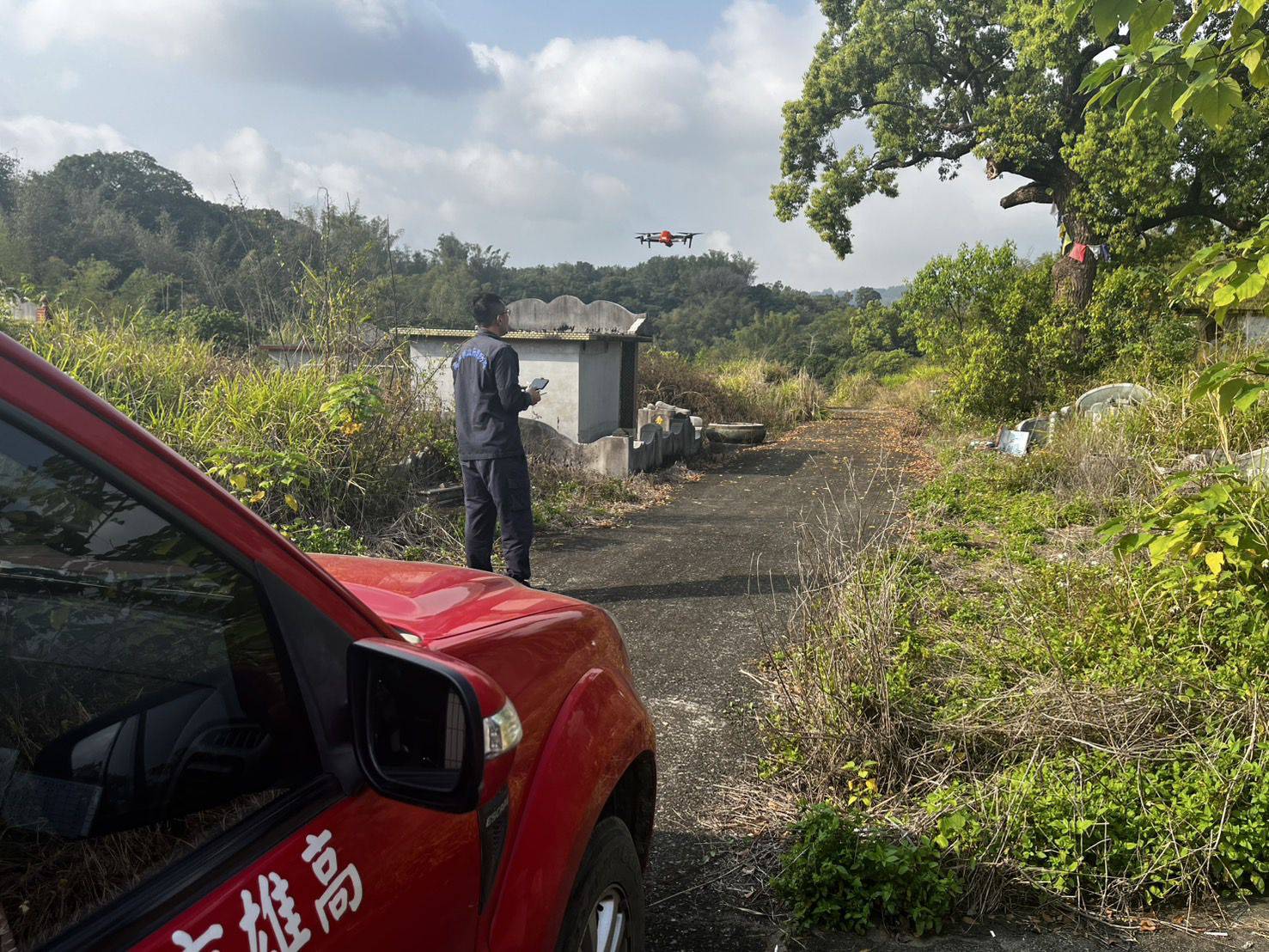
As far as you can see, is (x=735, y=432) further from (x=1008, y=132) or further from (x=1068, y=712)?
(x=1068, y=712)

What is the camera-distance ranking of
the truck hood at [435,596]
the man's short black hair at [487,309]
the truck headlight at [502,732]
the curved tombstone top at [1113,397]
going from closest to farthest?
1. the truck headlight at [502,732]
2. the truck hood at [435,596]
3. the man's short black hair at [487,309]
4. the curved tombstone top at [1113,397]

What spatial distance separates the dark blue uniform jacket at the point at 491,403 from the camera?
6.43 metres

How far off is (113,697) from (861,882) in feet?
8.44

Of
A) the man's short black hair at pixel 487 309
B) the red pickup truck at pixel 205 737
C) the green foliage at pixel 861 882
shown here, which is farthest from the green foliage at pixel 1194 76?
the man's short black hair at pixel 487 309

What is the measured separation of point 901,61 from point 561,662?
20.8m

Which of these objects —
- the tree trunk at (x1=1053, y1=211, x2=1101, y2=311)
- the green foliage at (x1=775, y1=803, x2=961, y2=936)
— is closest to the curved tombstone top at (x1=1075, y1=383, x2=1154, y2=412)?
the tree trunk at (x1=1053, y1=211, x2=1101, y2=311)

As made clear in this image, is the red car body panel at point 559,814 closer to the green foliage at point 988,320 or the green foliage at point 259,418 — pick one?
the green foliage at point 259,418

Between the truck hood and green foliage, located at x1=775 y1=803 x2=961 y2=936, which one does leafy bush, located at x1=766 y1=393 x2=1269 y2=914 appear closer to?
green foliage, located at x1=775 y1=803 x2=961 y2=936

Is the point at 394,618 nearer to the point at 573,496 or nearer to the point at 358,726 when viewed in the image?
the point at 358,726

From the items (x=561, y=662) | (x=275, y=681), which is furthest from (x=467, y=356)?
(x=275, y=681)

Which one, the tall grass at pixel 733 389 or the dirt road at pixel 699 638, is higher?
the tall grass at pixel 733 389

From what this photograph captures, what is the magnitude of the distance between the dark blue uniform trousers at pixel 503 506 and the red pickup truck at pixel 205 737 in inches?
193

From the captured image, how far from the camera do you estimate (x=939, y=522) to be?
28.4 feet

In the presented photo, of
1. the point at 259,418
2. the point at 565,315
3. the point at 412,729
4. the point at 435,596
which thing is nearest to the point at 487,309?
the point at 259,418
